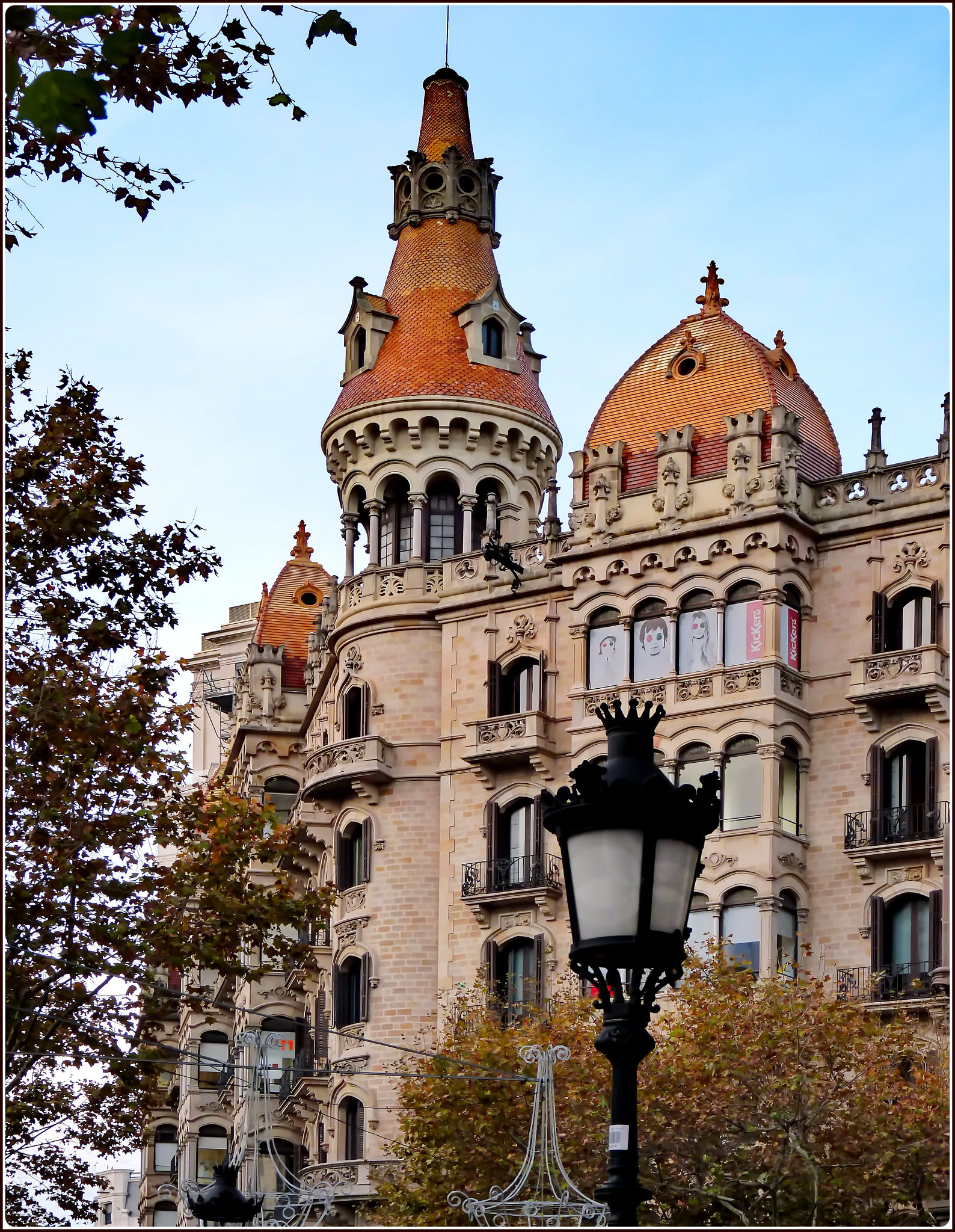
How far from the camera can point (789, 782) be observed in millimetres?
47312

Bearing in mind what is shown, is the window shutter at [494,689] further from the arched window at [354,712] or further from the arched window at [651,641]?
the arched window at [651,641]

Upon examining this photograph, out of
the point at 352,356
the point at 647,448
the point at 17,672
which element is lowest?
the point at 17,672

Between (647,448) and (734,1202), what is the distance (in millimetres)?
18660

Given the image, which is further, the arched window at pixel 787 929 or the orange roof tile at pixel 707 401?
the orange roof tile at pixel 707 401

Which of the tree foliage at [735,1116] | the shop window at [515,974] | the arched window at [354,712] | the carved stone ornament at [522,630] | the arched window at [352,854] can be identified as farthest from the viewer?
the arched window at [354,712]

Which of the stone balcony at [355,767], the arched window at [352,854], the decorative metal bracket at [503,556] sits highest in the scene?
the decorative metal bracket at [503,556]

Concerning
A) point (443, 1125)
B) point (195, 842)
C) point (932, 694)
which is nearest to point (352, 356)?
point (932, 694)

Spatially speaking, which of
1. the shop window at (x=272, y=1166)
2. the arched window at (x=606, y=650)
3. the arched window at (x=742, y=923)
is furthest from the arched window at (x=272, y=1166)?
the arched window at (x=742, y=923)

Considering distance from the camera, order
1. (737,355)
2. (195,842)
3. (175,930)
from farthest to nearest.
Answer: (737,355)
(195,842)
(175,930)

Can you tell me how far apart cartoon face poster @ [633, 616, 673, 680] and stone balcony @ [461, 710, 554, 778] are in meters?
2.55

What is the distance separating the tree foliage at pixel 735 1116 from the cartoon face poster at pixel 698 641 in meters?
7.70

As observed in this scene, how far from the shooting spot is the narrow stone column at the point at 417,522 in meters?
55.1

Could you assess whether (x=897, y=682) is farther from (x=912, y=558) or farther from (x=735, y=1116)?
(x=735, y=1116)

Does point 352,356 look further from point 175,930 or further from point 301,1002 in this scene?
point 175,930
